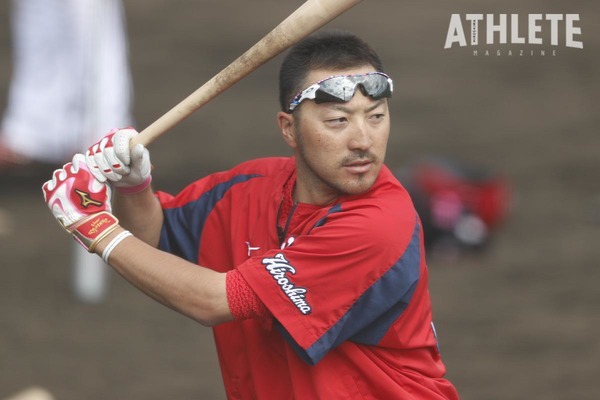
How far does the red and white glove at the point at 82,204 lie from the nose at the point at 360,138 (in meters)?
0.75

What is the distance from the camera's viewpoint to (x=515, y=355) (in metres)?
6.57

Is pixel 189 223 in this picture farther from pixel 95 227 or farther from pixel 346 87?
pixel 346 87

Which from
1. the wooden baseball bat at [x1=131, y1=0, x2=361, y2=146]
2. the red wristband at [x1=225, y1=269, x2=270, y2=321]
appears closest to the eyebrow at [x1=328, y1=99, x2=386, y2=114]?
the wooden baseball bat at [x1=131, y1=0, x2=361, y2=146]

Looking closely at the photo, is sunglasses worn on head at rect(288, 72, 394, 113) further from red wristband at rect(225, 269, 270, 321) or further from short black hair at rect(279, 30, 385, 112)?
red wristband at rect(225, 269, 270, 321)

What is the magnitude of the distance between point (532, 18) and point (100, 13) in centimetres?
397

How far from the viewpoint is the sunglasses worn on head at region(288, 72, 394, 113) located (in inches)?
128

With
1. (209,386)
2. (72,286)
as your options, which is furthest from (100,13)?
(209,386)

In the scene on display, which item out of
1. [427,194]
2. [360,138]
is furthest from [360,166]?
[427,194]

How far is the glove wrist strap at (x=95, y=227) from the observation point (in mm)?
3373

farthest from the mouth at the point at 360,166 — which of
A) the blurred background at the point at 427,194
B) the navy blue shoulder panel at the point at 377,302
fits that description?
the blurred background at the point at 427,194

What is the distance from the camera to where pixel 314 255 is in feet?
10.6

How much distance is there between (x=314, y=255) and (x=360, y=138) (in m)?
0.35

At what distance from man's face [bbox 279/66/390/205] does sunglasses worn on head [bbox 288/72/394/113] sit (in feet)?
0.06

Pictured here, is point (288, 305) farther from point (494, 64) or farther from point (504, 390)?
point (494, 64)
